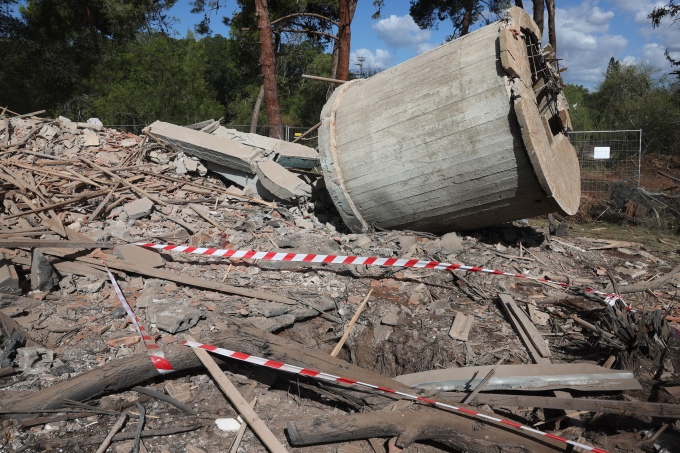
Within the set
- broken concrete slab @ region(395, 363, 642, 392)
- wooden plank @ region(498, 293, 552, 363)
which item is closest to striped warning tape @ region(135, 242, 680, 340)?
wooden plank @ region(498, 293, 552, 363)

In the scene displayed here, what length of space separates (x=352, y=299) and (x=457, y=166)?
2085mm

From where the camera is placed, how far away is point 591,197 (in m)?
11.9

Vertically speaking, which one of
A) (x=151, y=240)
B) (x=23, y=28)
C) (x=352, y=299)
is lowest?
(x=352, y=299)

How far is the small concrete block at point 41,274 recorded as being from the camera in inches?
188

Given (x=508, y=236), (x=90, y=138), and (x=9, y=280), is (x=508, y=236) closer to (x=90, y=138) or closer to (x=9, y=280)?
(x=9, y=280)

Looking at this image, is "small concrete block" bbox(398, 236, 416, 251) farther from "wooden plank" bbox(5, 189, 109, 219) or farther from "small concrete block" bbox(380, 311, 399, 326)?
"wooden plank" bbox(5, 189, 109, 219)

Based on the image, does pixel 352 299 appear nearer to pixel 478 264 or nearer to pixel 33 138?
pixel 478 264

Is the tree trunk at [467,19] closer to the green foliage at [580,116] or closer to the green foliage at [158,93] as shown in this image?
the green foliage at [580,116]

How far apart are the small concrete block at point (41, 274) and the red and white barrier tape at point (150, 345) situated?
1.91 ft

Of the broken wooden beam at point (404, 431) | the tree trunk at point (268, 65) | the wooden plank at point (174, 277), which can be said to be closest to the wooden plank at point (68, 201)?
the wooden plank at point (174, 277)

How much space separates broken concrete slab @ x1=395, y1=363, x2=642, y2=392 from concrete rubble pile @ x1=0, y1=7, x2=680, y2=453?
2cm

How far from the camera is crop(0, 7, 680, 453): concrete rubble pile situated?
331 cm

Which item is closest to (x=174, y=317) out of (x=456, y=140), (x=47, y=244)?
(x=47, y=244)

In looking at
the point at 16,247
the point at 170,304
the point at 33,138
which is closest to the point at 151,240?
the point at 16,247
